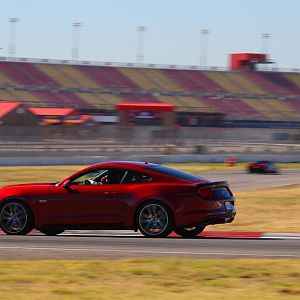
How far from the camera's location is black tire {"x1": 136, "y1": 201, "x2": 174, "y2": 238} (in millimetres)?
12461

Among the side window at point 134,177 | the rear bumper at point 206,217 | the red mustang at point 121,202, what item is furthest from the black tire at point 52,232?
the rear bumper at point 206,217

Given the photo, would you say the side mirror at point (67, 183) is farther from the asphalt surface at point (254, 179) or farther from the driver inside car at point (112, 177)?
the asphalt surface at point (254, 179)

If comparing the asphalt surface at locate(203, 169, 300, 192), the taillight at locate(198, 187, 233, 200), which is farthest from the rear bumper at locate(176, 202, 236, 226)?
the asphalt surface at locate(203, 169, 300, 192)

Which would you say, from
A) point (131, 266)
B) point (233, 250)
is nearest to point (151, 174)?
point (233, 250)

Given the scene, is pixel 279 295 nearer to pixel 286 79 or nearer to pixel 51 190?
pixel 51 190

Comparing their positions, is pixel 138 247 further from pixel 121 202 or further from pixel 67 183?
pixel 67 183

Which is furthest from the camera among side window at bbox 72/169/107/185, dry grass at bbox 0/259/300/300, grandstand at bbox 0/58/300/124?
grandstand at bbox 0/58/300/124

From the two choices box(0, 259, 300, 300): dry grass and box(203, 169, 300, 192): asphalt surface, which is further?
box(203, 169, 300, 192): asphalt surface

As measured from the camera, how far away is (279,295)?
7168 millimetres

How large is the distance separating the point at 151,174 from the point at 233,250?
2443mm

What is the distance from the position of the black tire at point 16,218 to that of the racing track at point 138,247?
0.95 feet

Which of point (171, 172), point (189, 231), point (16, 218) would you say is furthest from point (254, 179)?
point (16, 218)

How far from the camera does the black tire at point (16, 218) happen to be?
13.0m

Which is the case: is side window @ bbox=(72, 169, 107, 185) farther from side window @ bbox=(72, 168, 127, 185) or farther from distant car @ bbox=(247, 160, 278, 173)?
distant car @ bbox=(247, 160, 278, 173)
